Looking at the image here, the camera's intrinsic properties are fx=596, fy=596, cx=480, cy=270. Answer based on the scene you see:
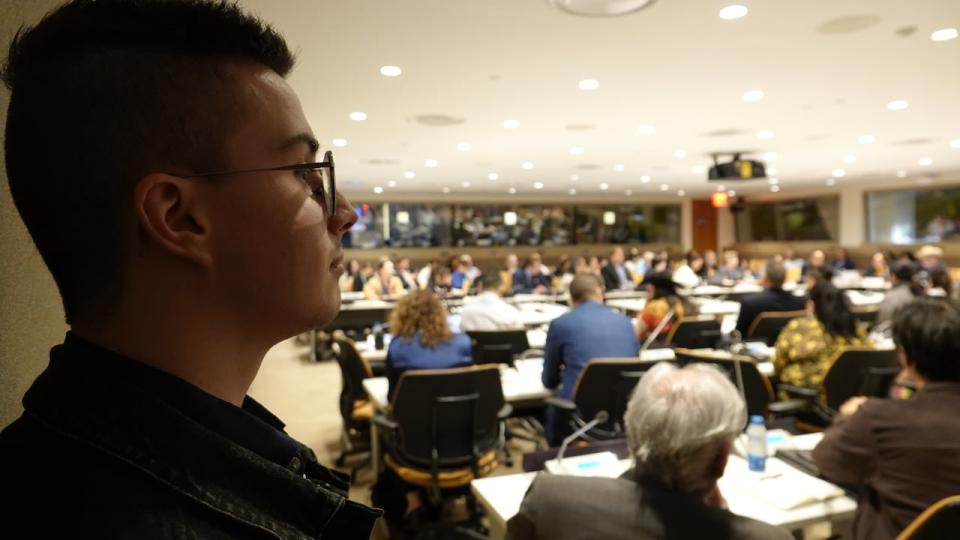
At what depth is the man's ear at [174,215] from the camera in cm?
55

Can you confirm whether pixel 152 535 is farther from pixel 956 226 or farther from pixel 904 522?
pixel 956 226

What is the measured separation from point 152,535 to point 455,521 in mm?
3399

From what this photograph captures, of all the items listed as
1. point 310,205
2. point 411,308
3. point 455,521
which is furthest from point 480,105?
point 310,205

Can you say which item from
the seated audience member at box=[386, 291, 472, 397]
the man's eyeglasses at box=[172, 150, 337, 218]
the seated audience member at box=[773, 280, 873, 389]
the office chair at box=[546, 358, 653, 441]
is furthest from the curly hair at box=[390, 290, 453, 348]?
the man's eyeglasses at box=[172, 150, 337, 218]

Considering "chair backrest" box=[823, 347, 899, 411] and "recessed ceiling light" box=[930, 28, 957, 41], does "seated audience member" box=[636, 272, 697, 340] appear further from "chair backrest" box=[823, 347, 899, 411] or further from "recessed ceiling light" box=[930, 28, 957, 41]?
"recessed ceiling light" box=[930, 28, 957, 41]

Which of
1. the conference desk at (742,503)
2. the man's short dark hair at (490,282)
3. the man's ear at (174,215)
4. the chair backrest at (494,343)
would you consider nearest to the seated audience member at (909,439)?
the conference desk at (742,503)

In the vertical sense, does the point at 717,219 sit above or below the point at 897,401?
above

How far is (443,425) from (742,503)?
5.00 ft

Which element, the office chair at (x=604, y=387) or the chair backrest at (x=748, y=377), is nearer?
the office chair at (x=604, y=387)

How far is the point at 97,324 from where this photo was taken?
0.56m

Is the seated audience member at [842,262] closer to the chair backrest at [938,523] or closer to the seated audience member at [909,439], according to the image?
the seated audience member at [909,439]

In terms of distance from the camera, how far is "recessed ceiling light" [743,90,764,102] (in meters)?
5.45

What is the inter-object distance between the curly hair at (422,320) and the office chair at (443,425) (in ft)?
1.37

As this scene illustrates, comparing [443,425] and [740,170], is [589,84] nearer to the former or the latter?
[443,425]
